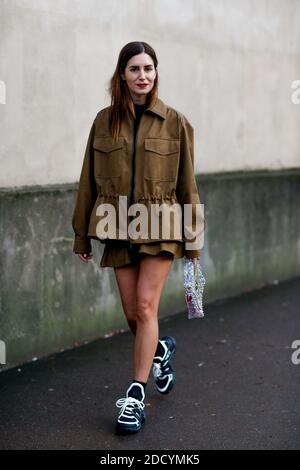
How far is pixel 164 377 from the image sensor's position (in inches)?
216

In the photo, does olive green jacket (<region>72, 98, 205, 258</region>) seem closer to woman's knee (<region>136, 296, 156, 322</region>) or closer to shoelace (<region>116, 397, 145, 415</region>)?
woman's knee (<region>136, 296, 156, 322</region>)

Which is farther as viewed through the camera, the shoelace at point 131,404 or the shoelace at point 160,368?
the shoelace at point 160,368

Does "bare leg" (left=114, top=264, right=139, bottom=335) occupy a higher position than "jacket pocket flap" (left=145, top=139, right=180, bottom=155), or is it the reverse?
"jacket pocket flap" (left=145, top=139, right=180, bottom=155)

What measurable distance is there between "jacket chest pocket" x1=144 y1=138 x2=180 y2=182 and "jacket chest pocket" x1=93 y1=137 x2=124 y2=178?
146 millimetres

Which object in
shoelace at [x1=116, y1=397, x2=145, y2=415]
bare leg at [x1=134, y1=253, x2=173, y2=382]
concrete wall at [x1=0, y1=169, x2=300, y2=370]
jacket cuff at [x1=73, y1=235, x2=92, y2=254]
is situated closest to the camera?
shoelace at [x1=116, y1=397, x2=145, y2=415]

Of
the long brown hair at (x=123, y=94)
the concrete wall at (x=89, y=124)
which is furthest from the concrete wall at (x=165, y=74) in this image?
the long brown hair at (x=123, y=94)

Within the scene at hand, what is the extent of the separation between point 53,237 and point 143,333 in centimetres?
169

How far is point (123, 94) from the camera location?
16.4 ft

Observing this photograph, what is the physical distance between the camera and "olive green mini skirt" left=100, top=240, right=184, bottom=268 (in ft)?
16.3

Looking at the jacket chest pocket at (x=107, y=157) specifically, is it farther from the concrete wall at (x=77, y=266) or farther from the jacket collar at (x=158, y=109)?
the concrete wall at (x=77, y=266)

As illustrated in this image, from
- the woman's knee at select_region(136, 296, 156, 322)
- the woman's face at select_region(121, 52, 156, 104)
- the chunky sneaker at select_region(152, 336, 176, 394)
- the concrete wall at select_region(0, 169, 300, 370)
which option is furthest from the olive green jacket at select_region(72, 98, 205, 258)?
the concrete wall at select_region(0, 169, 300, 370)

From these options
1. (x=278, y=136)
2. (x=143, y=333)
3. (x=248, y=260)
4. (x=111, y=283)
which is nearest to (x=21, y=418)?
(x=143, y=333)

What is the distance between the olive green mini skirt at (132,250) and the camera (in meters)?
4.96

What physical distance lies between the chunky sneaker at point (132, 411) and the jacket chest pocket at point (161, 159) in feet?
3.65
